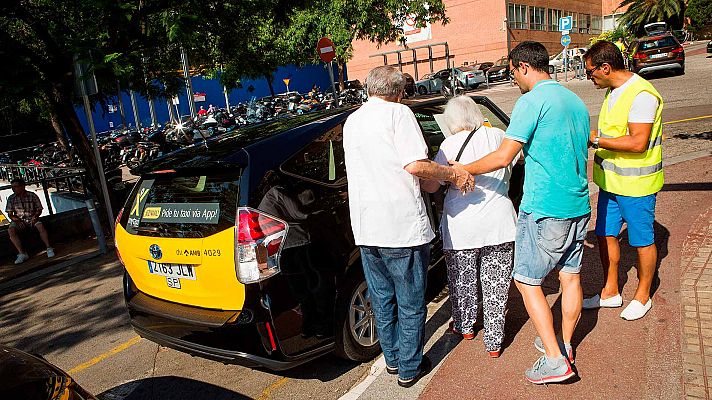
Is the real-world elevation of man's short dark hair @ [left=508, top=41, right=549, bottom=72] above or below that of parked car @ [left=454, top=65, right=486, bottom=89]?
above

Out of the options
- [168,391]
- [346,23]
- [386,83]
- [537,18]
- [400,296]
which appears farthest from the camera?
[537,18]

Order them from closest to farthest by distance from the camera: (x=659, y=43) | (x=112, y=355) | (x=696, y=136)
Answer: (x=112, y=355) < (x=696, y=136) < (x=659, y=43)

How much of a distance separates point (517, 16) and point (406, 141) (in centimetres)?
4768

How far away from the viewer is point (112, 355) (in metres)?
4.28

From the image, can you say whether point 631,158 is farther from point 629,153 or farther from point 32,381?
point 32,381

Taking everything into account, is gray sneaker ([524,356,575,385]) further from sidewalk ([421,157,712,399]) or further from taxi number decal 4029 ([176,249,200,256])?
taxi number decal 4029 ([176,249,200,256])

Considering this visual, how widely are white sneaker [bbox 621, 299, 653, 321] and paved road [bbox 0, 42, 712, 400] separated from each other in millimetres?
1846

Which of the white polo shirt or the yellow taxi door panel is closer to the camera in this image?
the white polo shirt

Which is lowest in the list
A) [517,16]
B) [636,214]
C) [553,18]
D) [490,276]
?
[490,276]

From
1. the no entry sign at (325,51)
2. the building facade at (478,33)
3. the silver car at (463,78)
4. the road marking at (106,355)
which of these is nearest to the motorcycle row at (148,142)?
the no entry sign at (325,51)

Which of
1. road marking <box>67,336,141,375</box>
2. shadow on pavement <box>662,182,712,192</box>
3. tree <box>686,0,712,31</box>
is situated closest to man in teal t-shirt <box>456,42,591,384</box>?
road marking <box>67,336,141,375</box>

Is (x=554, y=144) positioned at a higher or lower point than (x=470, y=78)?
higher

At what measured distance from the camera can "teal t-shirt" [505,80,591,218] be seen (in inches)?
112

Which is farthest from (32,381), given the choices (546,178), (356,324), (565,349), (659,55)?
(659,55)
